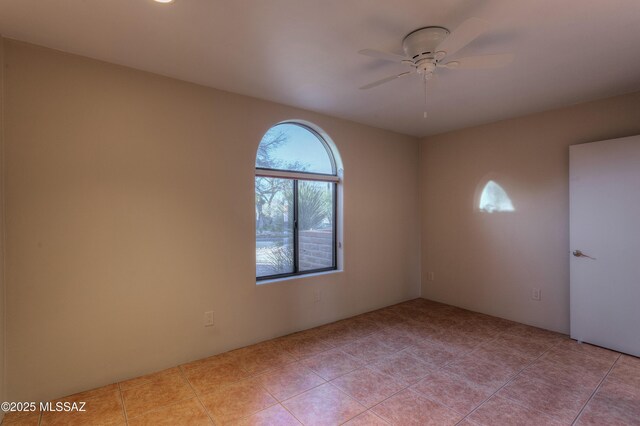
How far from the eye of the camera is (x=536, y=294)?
3.44 m

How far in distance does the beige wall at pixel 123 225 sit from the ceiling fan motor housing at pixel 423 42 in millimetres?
1537

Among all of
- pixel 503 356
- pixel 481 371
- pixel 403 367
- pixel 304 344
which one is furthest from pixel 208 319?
pixel 503 356

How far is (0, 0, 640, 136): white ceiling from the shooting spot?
1.67 m

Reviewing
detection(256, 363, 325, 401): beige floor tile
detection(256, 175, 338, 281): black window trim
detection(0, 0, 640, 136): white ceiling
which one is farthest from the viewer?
detection(256, 175, 338, 281): black window trim

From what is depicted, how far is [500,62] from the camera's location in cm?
181

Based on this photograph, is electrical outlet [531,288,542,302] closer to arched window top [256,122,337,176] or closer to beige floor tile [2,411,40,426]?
arched window top [256,122,337,176]

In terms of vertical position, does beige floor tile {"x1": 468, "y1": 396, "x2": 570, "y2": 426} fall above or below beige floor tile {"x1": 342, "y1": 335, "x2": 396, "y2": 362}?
below

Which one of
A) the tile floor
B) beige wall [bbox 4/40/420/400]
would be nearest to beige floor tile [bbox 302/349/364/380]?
the tile floor

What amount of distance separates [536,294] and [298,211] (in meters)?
2.85

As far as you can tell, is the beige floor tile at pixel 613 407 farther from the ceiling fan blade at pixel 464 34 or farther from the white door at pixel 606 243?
the ceiling fan blade at pixel 464 34

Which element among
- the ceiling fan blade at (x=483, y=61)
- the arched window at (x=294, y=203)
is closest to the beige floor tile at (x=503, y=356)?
the arched window at (x=294, y=203)

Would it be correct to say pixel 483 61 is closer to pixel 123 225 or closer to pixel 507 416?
pixel 507 416

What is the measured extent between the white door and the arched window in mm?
2490

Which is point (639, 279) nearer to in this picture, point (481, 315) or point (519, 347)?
point (519, 347)
